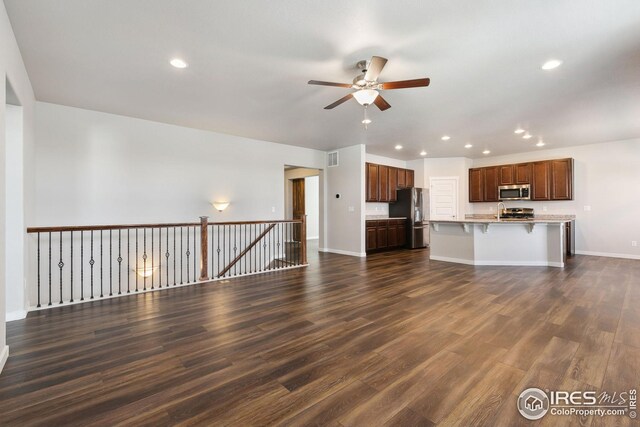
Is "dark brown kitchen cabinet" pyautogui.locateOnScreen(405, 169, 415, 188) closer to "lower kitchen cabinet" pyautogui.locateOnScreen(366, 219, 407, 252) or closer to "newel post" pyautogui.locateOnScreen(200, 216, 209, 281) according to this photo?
"lower kitchen cabinet" pyautogui.locateOnScreen(366, 219, 407, 252)

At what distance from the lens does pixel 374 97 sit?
328 cm

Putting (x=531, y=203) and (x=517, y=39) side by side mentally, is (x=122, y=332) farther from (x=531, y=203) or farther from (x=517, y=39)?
(x=531, y=203)

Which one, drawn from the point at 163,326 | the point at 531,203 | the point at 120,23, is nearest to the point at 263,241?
the point at 163,326

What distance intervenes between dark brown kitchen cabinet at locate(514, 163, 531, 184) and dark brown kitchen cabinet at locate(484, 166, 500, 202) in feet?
1.53

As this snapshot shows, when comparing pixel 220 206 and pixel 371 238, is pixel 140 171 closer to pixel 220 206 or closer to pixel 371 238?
pixel 220 206

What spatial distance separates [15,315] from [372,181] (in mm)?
6949

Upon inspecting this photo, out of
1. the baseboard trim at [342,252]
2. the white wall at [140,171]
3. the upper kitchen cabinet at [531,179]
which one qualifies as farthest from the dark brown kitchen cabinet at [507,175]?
the white wall at [140,171]

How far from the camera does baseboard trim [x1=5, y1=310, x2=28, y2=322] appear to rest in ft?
9.66

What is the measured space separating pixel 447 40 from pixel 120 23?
296cm

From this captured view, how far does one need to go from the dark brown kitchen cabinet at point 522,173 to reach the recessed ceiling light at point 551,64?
17.3 feet

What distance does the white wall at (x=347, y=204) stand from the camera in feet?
23.3

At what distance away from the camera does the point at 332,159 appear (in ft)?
25.6

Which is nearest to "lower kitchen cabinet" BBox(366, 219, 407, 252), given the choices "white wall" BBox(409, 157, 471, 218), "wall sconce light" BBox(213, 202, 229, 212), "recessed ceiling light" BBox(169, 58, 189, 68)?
"white wall" BBox(409, 157, 471, 218)

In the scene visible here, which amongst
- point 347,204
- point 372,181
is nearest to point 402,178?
point 372,181
